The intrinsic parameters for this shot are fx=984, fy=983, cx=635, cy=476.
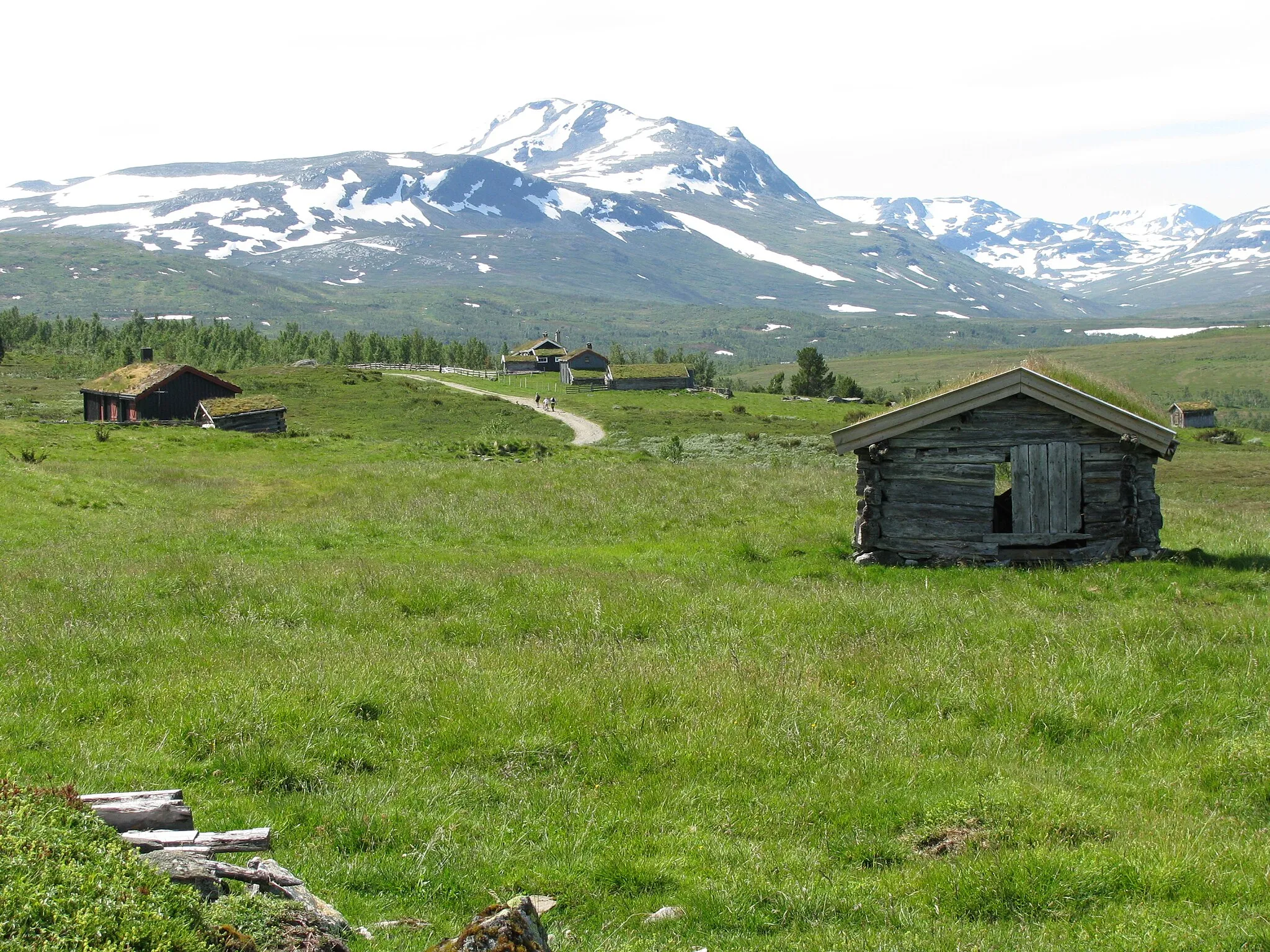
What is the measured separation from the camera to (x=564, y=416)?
92.5 metres

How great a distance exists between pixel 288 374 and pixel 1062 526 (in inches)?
3670

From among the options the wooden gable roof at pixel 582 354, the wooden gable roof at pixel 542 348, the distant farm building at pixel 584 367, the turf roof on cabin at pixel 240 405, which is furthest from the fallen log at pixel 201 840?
the wooden gable roof at pixel 542 348

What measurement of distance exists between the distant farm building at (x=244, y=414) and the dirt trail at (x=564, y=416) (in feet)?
71.4

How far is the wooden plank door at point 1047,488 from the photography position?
821 inches

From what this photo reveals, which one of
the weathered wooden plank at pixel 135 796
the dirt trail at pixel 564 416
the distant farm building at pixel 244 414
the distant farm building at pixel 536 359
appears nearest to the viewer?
the weathered wooden plank at pixel 135 796

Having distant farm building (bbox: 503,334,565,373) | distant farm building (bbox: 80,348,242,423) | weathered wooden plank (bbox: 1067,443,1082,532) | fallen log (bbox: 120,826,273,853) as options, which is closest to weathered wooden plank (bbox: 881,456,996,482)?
weathered wooden plank (bbox: 1067,443,1082,532)

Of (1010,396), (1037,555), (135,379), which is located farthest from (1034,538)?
(135,379)

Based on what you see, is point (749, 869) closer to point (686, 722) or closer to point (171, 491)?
point (686, 722)

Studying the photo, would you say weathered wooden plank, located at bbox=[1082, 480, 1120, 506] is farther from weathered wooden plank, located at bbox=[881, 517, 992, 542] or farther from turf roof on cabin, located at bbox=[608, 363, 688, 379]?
turf roof on cabin, located at bbox=[608, 363, 688, 379]

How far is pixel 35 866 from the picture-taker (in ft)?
16.3

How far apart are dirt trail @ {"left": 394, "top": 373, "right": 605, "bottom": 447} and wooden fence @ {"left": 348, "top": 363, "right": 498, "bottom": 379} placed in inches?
452

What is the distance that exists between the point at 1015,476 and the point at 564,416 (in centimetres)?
7319

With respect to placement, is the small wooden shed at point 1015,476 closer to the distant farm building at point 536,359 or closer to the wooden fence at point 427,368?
the wooden fence at point 427,368

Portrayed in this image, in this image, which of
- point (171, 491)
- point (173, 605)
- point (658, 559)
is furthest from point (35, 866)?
point (171, 491)
